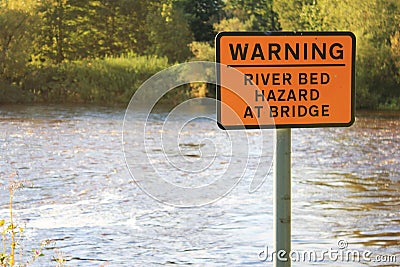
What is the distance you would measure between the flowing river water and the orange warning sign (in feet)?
20.3

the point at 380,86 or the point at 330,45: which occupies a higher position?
the point at 330,45

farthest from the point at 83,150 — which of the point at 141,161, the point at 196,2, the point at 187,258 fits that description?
the point at 196,2

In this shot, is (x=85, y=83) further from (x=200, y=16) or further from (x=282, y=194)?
(x=282, y=194)

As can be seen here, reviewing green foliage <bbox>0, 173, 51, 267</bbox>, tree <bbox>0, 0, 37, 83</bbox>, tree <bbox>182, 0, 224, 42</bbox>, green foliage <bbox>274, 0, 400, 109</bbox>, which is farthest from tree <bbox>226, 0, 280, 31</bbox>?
green foliage <bbox>0, 173, 51, 267</bbox>

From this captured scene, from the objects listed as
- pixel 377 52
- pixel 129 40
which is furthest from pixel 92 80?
pixel 377 52

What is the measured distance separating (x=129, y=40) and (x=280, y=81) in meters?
49.2

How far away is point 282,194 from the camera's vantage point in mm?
2826

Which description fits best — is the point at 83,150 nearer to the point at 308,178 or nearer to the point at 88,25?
the point at 308,178

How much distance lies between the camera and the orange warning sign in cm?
276

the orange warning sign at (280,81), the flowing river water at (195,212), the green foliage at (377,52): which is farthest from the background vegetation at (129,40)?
the orange warning sign at (280,81)

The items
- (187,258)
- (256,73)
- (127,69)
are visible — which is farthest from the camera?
(127,69)

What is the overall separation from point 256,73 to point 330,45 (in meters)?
0.28

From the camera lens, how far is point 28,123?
89.6 feet

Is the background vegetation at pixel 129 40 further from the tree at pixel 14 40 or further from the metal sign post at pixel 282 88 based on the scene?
the metal sign post at pixel 282 88
